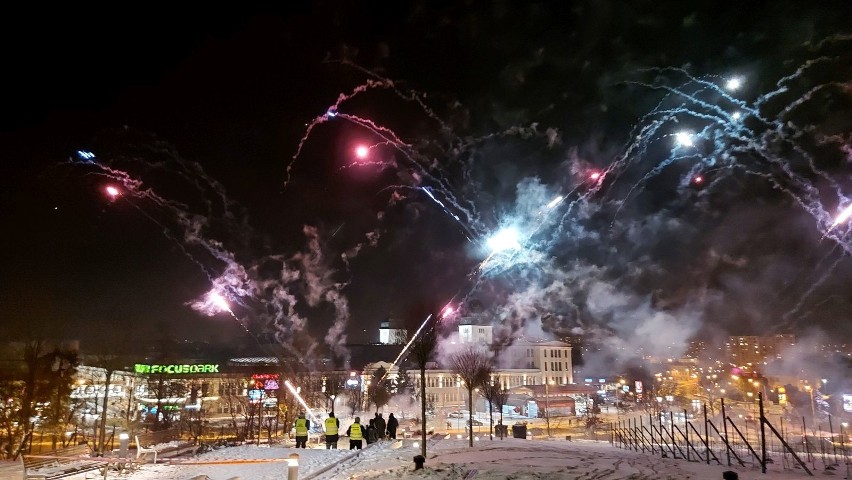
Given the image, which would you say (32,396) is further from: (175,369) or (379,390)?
(175,369)

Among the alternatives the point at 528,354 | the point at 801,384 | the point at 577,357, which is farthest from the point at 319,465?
the point at 577,357

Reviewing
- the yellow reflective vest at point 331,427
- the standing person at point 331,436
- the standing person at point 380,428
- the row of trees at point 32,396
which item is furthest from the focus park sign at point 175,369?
the standing person at point 331,436

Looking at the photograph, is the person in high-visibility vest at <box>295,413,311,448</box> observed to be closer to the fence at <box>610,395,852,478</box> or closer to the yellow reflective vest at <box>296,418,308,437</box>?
the yellow reflective vest at <box>296,418,308,437</box>

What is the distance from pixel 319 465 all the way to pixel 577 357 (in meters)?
133

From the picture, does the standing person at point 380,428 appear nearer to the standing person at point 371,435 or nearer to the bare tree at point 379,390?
the standing person at point 371,435

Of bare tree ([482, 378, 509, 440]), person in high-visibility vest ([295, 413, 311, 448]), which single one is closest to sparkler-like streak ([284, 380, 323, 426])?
bare tree ([482, 378, 509, 440])

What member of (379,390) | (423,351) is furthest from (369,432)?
(379,390)

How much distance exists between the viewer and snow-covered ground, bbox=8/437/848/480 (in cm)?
1516

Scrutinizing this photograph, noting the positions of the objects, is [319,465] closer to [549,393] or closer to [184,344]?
[549,393]

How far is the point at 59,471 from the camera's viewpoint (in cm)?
1505

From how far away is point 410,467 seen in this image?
16.4 meters

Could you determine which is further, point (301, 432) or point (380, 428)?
point (380, 428)

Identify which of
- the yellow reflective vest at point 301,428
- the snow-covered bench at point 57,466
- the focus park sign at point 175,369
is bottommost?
the snow-covered bench at point 57,466

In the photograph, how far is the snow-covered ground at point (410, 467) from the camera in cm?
1516
